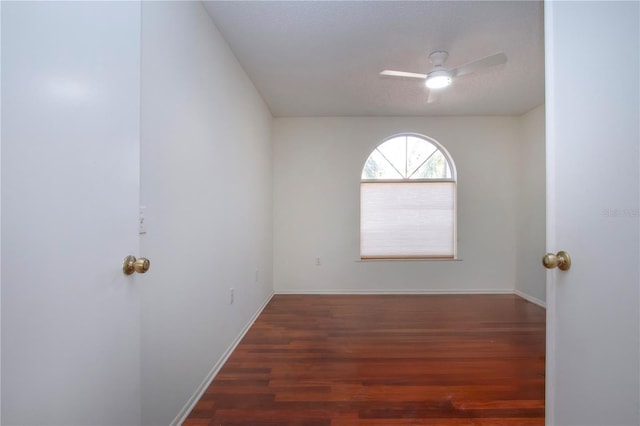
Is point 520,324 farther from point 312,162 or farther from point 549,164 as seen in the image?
point 312,162

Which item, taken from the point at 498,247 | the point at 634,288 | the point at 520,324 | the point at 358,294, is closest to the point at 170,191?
the point at 634,288

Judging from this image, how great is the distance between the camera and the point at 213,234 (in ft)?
6.21

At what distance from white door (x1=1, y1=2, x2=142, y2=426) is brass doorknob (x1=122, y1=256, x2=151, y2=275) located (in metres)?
0.02

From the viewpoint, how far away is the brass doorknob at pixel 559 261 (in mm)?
848

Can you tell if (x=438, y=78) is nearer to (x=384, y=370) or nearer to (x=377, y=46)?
(x=377, y=46)

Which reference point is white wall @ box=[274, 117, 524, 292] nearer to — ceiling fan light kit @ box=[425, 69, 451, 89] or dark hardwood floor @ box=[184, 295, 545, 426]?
dark hardwood floor @ box=[184, 295, 545, 426]

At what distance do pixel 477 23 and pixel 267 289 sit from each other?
3.45m

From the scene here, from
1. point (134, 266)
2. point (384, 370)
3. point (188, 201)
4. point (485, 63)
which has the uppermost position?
point (485, 63)

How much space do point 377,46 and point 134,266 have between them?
7.67 ft

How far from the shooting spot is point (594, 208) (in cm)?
81

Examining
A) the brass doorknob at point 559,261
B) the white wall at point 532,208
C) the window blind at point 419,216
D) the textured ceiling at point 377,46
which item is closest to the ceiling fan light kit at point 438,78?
the textured ceiling at point 377,46

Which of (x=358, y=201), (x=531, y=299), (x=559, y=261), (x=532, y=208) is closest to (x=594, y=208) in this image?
(x=559, y=261)

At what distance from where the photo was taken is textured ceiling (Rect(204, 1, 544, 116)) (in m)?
1.82

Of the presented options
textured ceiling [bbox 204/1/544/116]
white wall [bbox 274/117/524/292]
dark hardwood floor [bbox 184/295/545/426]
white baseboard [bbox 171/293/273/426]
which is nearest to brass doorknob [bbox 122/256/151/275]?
white baseboard [bbox 171/293/273/426]
